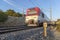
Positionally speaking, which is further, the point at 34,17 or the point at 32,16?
the point at 32,16

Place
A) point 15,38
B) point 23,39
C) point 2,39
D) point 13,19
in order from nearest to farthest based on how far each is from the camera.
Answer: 1. point 2,39
2. point 15,38
3. point 23,39
4. point 13,19

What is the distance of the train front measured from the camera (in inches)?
766

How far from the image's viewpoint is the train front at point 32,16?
19.5 meters

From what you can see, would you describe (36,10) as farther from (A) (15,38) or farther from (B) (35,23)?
(A) (15,38)

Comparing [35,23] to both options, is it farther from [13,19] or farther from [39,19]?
[13,19]

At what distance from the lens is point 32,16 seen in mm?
20094

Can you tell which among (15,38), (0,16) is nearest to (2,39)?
(15,38)

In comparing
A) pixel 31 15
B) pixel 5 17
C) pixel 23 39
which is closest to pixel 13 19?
pixel 5 17

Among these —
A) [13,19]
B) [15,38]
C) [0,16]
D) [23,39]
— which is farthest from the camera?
[13,19]

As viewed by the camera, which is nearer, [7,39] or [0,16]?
[7,39]

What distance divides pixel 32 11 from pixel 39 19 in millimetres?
1497

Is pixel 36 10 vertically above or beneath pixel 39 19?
above

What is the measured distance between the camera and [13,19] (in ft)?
110

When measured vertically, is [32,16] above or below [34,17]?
above
